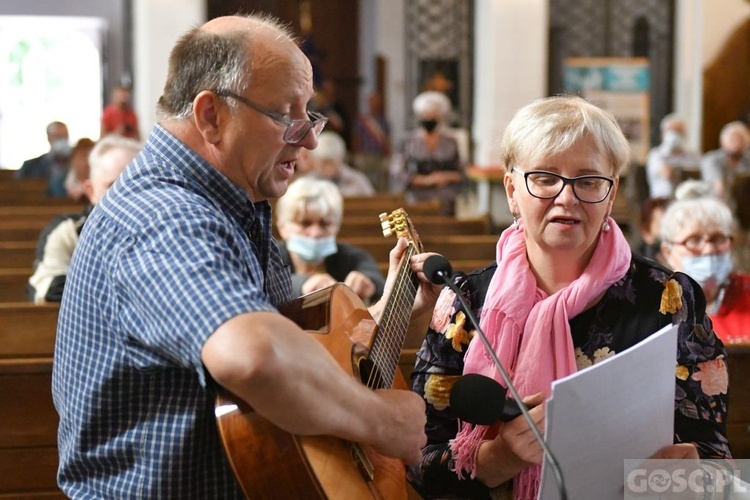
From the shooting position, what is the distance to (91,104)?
1535 centimetres

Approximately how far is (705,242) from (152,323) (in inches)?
103

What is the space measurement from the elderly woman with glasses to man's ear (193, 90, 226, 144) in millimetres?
621

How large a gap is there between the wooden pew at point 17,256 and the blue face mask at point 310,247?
180 cm

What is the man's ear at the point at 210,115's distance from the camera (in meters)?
1.62

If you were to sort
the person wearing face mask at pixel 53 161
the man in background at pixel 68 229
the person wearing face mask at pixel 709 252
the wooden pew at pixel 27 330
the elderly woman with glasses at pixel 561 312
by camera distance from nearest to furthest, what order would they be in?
the elderly woman with glasses at pixel 561 312 < the wooden pew at pixel 27 330 < the person wearing face mask at pixel 709 252 < the man in background at pixel 68 229 < the person wearing face mask at pixel 53 161

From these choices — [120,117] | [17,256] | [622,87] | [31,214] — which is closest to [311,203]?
[17,256]

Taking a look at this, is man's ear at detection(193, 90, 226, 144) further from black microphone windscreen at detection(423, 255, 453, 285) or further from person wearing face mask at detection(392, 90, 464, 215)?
person wearing face mask at detection(392, 90, 464, 215)

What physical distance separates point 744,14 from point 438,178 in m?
5.21

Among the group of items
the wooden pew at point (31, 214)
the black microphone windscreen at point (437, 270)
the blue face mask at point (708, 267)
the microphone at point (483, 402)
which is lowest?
the wooden pew at point (31, 214)

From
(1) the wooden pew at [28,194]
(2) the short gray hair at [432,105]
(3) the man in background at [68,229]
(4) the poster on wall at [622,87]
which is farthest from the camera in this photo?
(4) the poster on wall at [622,87]

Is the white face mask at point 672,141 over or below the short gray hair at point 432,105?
below

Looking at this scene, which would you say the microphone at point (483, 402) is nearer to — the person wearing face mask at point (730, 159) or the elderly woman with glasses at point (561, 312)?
the elderly woman with glasses at point (561, 312)

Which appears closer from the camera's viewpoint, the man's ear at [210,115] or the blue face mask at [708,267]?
the man's ear at [210,115]

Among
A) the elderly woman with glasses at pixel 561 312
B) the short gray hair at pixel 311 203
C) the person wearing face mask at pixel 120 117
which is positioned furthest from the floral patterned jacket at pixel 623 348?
the person wearing face mask at pixel 120 117
